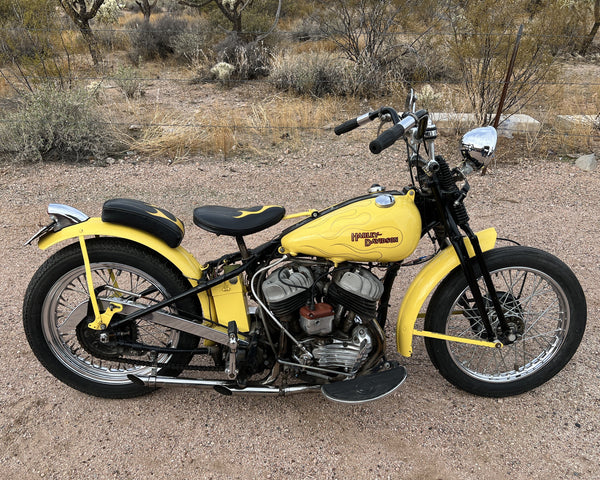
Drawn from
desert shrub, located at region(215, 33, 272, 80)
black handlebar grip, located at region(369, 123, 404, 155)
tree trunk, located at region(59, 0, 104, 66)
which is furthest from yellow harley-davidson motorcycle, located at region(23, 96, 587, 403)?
tree trunk, located at region(59, 0, 104, 66)

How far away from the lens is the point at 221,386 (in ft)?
8.10

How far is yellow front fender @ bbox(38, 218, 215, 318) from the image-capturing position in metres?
2.33

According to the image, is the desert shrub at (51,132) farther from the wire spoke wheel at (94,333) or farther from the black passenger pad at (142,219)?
the black passenger pad at (142,219)

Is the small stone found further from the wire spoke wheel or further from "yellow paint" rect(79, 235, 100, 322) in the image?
"yellow paint" rect(79, 235, 100, 322)

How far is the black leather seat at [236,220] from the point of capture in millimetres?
2277

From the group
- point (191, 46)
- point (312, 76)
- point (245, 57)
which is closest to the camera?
point (312, 76)

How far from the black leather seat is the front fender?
30.7 inches

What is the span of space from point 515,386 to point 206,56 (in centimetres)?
1015

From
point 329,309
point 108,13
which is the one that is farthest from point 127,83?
point 108,13

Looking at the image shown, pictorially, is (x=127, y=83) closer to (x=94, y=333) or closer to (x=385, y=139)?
(x=94, y=333)

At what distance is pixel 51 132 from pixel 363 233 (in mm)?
5306

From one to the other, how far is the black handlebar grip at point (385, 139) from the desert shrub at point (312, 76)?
648cm

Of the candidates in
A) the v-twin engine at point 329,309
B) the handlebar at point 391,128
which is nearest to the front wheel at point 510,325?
the v-twin engine at point 329,309

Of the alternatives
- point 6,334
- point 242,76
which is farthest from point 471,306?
point 242,76
